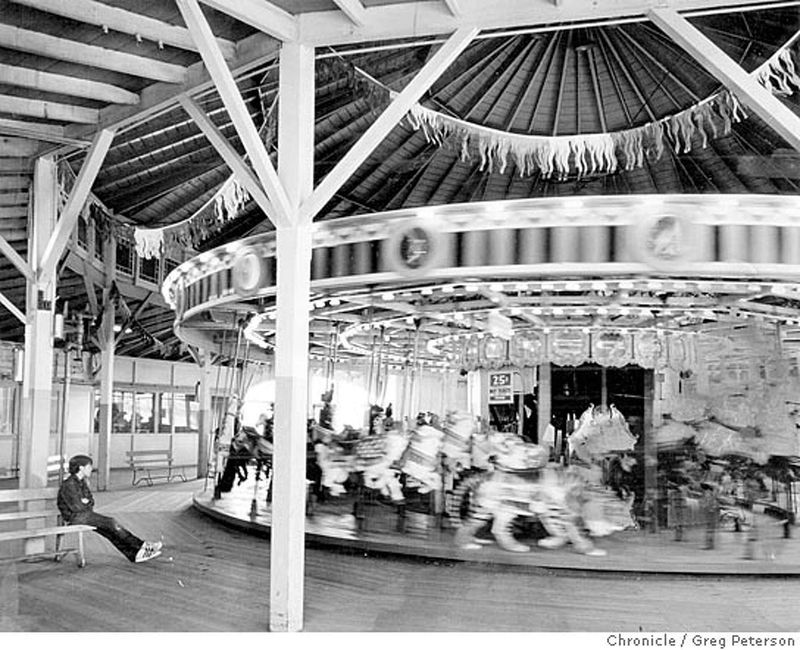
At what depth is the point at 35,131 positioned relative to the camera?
20.1ft

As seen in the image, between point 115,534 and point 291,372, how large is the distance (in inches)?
94.2

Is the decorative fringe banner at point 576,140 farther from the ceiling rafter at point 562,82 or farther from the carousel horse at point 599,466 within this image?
the carousel horse at point 599,466

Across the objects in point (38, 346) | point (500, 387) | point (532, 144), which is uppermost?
point (532, 144)

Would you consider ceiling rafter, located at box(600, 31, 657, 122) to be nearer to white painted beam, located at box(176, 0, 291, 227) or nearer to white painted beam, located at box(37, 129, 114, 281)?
white painted beam, located at box(37, 129, 114, 281)

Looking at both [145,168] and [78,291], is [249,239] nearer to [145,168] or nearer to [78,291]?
[145,168]

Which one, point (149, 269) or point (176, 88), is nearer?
point (176, 88)

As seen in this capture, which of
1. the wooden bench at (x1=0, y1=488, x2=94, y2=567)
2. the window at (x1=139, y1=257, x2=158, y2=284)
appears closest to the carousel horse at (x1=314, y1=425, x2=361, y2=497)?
the wooden bench at (x1=0, y1=488, x2=94, y2=567)

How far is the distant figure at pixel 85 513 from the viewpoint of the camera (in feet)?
19.6

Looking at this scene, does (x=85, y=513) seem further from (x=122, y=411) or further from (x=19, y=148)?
(x=19, y=148)

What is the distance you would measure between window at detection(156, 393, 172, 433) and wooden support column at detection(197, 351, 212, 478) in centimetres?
34

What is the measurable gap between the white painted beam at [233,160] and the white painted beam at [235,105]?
0.26 ft

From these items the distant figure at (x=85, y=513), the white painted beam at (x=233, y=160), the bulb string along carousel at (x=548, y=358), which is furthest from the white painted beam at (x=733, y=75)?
the distant figure at (x=85, y=513)

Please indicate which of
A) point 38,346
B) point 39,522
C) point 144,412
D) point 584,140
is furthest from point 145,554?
point 584,140

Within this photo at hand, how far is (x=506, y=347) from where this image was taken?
32.0 ft
